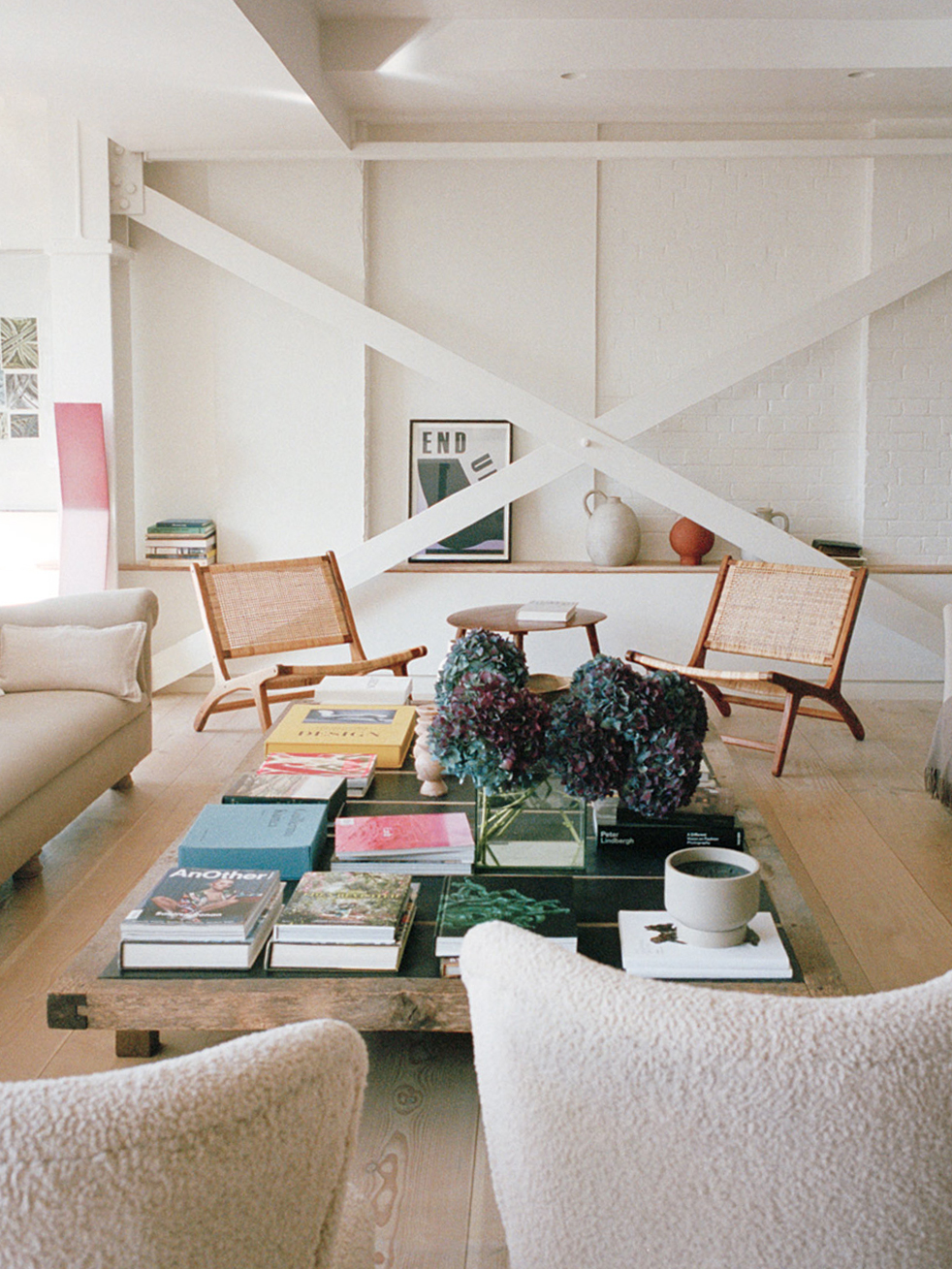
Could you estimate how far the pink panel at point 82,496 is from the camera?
18.4ft

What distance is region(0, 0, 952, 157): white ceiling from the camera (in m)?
4.16

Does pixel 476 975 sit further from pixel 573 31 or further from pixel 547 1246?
pixel 573 31

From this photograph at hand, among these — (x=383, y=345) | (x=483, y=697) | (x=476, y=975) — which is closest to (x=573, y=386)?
(x=383, y=345)

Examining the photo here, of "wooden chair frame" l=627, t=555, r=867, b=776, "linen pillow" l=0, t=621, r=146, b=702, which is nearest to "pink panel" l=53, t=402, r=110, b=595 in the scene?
"linen pillow" l=0, t=621, r=146, b=702

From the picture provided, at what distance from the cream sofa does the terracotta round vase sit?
2.73 m

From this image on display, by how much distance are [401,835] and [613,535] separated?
3.57 m

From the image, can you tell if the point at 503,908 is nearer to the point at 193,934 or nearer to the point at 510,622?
the point at 193,934

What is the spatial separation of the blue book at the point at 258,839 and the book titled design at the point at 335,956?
1.08ft

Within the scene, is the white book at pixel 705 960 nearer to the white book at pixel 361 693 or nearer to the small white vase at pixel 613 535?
the white book at pixel 361 693

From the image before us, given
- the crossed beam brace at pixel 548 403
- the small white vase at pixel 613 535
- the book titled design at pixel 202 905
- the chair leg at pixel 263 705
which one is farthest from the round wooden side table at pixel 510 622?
the book titled design at pixel 202 905

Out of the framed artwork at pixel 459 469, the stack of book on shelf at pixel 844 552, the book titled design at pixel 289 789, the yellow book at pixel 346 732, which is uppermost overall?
the framed artwork at pixel 459 469

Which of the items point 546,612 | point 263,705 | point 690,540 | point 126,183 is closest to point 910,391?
point 690,540

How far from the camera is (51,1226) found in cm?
76

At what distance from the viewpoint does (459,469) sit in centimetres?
605
